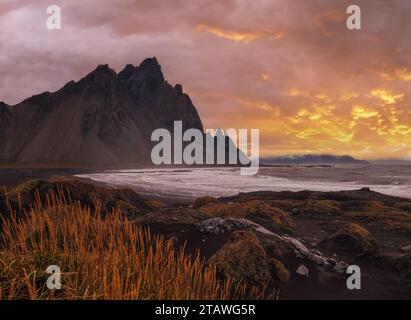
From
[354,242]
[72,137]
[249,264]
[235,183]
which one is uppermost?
[72,137]

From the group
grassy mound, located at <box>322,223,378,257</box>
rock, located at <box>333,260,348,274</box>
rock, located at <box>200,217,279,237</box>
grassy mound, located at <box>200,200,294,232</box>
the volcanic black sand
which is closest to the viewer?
the volcanic black sand

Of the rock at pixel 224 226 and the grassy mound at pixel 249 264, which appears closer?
the grassy mound at pixel 249 264

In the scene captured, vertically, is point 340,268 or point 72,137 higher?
point 72,137

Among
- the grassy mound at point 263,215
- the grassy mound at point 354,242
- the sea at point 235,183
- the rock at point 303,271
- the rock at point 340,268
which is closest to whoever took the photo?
the rock at point 303,271

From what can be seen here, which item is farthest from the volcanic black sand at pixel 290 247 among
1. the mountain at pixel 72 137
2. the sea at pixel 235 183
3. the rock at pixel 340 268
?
the mountain at pixel 72 137

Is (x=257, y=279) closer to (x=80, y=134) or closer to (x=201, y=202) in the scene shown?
(x=201, y=202)

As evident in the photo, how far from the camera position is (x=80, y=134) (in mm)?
182500

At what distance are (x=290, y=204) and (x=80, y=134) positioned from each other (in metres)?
174

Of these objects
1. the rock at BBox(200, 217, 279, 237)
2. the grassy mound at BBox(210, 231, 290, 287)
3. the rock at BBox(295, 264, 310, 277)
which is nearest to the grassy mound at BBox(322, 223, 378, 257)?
the rock at BBox(200, 217, 279, 237)

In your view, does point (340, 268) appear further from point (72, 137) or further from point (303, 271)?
point (72, 137)

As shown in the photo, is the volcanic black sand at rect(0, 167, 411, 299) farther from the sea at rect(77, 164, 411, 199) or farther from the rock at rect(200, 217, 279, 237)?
the sea at rect(77, 164, 411, 199)

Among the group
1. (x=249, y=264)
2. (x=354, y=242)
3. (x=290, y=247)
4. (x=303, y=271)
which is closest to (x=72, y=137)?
(x=354, y=242)

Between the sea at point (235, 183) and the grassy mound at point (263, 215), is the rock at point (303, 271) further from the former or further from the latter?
the sea at point (235, 183)
